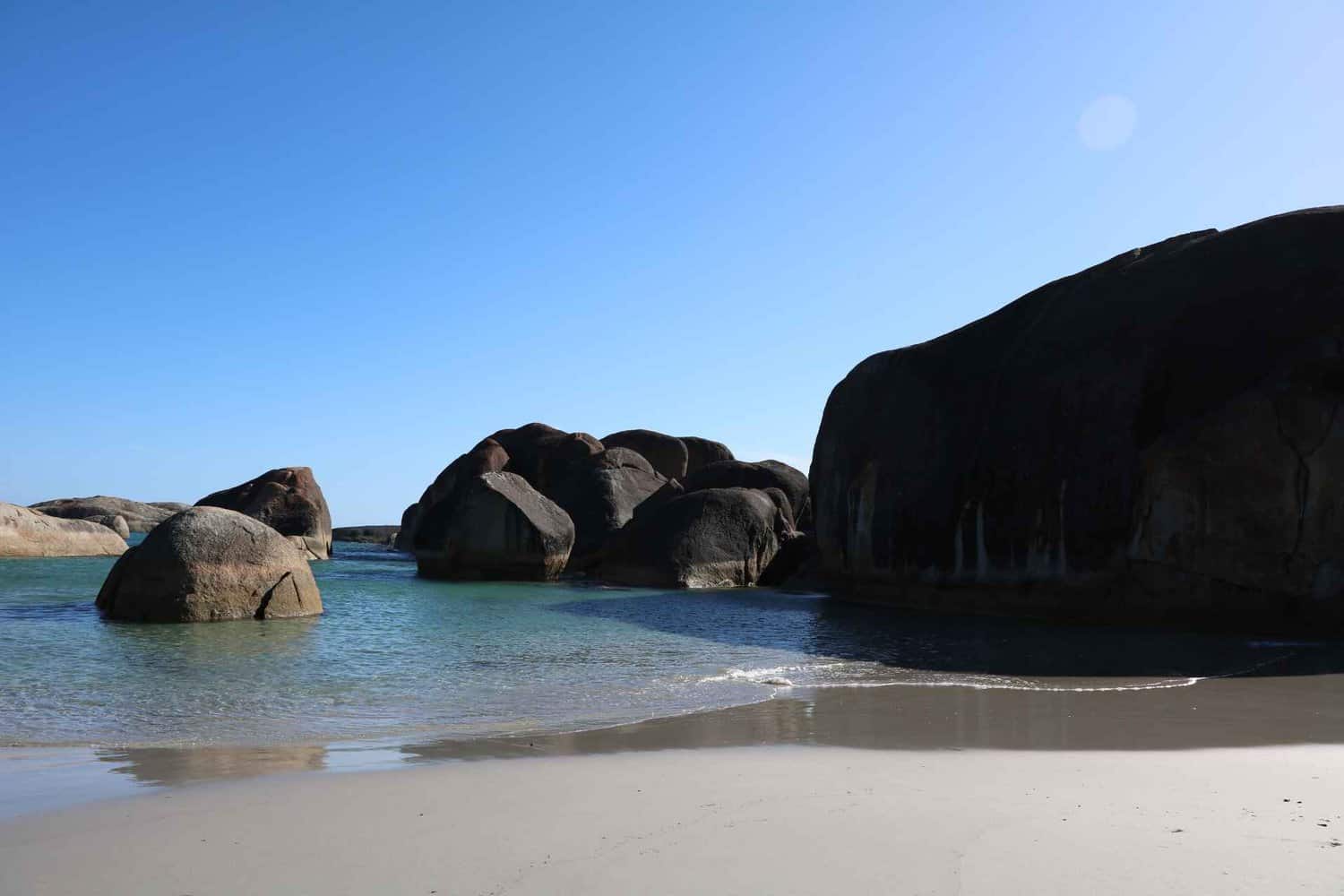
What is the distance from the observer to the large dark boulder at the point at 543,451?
1553 inches

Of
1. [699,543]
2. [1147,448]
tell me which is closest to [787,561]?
[699,543]

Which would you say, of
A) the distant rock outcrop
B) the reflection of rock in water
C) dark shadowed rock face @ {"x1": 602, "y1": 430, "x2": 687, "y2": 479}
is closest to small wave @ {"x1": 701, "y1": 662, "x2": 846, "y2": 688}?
the reflection of rock in water

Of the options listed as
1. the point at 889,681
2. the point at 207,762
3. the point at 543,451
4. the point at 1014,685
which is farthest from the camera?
the point at 543,451

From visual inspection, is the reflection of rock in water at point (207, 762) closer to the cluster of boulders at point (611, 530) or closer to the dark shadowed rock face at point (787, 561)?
the cluster of boulders at point (611, 530)

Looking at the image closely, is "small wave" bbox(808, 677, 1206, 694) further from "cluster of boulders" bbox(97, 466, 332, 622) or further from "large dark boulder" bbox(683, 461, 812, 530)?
"large dark boulder" bbox(683, 461, 812, 530)

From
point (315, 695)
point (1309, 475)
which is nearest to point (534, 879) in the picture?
point (315, 695)

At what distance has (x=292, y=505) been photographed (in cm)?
3719

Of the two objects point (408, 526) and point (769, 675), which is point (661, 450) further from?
point (769, 675)

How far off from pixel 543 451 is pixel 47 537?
17526 mm

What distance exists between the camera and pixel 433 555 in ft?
86.4

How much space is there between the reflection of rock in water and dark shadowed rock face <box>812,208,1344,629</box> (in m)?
12.1

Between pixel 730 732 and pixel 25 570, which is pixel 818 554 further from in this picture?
pixel 25 570

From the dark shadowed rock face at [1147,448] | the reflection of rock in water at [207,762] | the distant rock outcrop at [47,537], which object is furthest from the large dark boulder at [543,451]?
the reflection of rock in water at [207,762]

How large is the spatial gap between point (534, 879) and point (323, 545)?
121 ft
